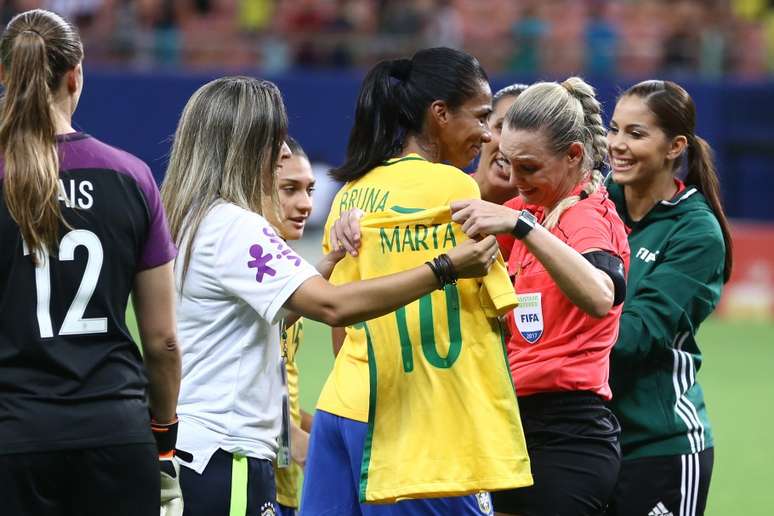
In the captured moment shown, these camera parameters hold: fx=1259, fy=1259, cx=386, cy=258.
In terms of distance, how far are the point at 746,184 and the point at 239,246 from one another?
55.7ft

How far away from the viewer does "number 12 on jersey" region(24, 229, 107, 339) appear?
3209 mm

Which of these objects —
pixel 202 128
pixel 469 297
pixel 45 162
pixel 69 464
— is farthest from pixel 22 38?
pixel 469 297

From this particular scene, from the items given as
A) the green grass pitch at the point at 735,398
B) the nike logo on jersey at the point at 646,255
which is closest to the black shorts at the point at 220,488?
the nike logo on jersey at the point at 646,255

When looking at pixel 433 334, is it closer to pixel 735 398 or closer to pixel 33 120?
pixel 33 120

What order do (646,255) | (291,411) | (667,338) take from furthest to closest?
(291,411), (646,255), (667,338)

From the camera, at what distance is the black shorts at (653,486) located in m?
4.38

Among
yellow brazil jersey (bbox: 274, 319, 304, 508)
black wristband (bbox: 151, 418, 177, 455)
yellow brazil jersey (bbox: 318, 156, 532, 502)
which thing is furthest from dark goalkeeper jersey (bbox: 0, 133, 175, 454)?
yellow brazil jersey (bbox: 274, 319, 304, 508)

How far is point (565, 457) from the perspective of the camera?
3.90 meters

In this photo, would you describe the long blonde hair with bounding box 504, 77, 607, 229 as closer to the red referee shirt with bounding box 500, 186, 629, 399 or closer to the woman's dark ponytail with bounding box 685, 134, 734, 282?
the red referee shirt with bounding box 500, 186, 629, 399

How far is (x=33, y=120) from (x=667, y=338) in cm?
226

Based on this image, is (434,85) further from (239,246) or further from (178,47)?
(178,47)

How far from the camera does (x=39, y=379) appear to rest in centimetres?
321

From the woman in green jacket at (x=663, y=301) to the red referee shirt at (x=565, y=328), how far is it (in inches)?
15.1

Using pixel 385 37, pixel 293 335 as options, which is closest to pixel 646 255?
pixel 293 335
